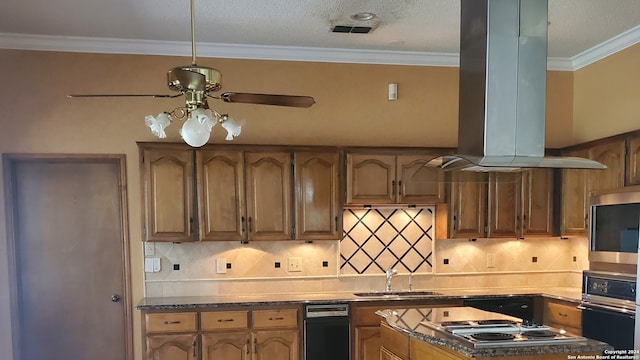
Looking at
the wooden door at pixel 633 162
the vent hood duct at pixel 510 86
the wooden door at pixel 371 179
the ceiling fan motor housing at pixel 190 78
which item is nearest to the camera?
the ceiling fan motor housing at pixel 190 78

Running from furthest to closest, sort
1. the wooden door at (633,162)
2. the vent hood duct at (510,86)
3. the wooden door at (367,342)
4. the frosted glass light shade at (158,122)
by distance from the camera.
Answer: the wooden door at (367,342)
the wooden door at (633,162)
the vent hood duct at (510,86)
the frosted glass light shade at (158,122)

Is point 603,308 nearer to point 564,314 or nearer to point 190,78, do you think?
point 564,314

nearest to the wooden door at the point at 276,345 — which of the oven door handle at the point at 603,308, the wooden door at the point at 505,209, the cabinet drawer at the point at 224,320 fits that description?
the cabinet drawer at the point at 224,320

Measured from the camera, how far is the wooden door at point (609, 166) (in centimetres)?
382

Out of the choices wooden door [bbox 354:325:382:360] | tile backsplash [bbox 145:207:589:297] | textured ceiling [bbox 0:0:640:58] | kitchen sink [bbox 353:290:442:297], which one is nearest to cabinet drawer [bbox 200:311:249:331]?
tile backsplash [bbox 145:207:589:297]

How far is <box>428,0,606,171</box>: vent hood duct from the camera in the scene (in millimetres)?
2766

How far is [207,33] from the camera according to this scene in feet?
13.0

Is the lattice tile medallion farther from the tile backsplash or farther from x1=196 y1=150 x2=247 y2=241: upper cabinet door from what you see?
x1=196 y1=150 x2=247 y2=241: upper cabinet door

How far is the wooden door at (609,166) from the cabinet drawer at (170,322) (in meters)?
3.38

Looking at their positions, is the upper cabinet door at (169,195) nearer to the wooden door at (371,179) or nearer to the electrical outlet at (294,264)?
the electrical outlet at (294,264)

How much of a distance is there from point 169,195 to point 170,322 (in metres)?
0.99

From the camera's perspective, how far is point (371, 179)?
14.0ft

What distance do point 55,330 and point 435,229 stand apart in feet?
11.3

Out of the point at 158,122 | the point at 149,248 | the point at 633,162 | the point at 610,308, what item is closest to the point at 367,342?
the point at 610,308
